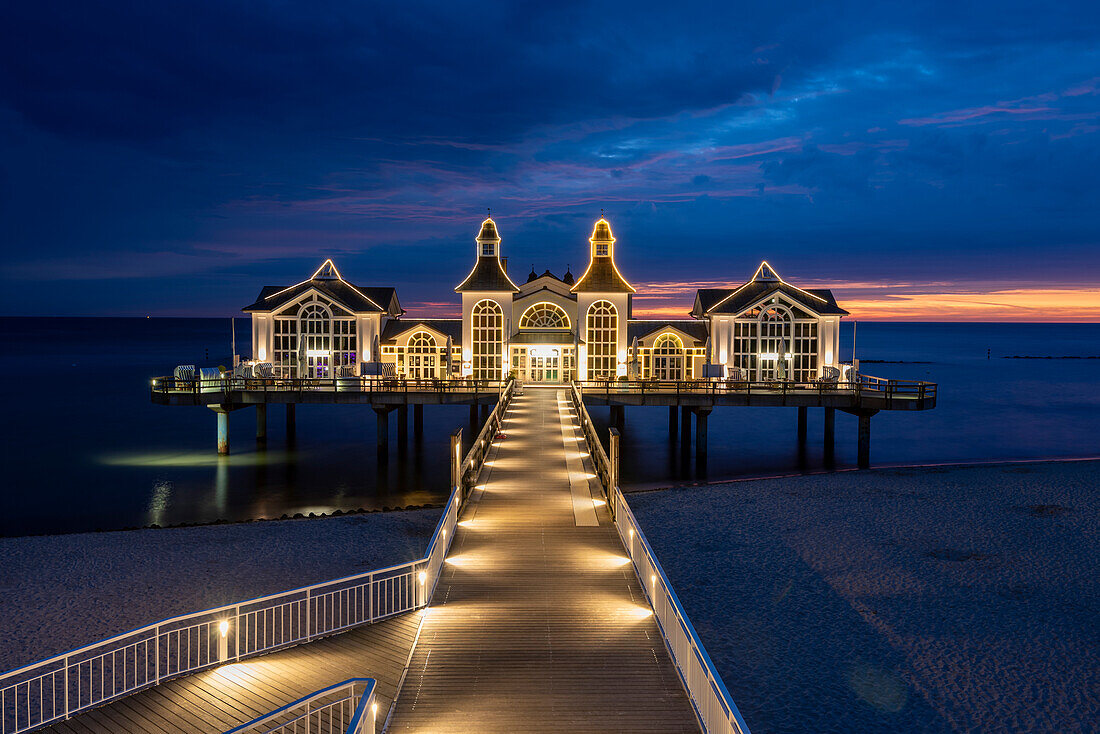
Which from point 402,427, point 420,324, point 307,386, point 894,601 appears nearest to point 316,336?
point 307,386

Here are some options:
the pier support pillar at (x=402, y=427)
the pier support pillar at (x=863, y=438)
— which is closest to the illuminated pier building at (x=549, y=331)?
the pier support pillar at (x=402, y=427)

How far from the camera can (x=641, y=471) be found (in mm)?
30422

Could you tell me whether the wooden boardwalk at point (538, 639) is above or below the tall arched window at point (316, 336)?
below

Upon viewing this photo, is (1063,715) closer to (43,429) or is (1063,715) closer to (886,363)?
(43,429)

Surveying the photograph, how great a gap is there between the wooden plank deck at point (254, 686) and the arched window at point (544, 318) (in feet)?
88.8

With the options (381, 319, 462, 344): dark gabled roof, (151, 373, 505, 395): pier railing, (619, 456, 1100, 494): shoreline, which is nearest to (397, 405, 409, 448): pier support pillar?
(151, 373, 505, 395): pier railing

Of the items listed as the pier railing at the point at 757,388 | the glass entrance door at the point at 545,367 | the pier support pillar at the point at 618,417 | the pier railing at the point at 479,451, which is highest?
the glass entrance door at the point at 545,367

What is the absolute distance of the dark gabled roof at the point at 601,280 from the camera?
35281mm

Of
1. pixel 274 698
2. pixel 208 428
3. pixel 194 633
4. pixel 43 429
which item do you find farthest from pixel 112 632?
pixel 43 429

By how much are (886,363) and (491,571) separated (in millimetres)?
126415

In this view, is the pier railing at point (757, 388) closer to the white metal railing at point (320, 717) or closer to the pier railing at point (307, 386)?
the pier railing at point (307, 386)

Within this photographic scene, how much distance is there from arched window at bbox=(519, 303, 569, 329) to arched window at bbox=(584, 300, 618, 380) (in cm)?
128

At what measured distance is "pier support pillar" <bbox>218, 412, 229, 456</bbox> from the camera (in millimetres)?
32062

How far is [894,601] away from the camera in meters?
14.3
